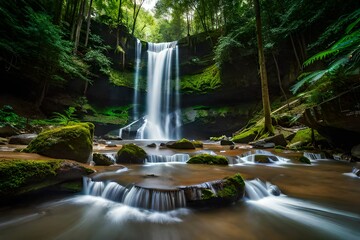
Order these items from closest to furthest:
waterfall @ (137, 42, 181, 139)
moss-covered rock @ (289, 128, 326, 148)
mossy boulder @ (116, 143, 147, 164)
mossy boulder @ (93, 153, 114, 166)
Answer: mossy boulder @ (93, 153, 114, 166) < mossy boulder @ (116, 143, 147, 164) < moss-covered rock @ (289, 128, 326, 148) < waterfall @ (137, 42, 181, 139)

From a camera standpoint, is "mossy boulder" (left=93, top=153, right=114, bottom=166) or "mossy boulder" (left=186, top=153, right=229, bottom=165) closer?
"mossy boulder" (left=93, top=153, right=114, bottom=166)

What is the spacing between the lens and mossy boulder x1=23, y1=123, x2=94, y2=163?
14.9ft

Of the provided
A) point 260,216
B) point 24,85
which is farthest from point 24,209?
point 24,85

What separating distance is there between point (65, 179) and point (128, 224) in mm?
1770

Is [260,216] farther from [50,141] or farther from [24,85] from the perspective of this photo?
[24,85]

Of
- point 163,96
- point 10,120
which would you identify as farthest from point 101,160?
point 163,96

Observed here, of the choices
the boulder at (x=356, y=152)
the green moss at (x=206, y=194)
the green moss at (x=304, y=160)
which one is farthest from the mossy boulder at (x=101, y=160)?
the boulder at (x=356, y=152)

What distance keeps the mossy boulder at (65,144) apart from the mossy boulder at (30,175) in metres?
1.20

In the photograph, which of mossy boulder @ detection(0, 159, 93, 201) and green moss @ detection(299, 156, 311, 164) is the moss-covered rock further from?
mossy boulder @ detection(0, 159, 93, 201)

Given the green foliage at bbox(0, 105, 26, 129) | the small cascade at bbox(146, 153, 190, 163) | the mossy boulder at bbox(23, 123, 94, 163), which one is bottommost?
the small cascade at bbox(146, 153, 190, 163)

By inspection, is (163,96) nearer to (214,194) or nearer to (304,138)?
(304,138)

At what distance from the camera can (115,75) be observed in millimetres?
18734

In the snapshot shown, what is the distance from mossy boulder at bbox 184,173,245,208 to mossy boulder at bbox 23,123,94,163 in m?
3.22

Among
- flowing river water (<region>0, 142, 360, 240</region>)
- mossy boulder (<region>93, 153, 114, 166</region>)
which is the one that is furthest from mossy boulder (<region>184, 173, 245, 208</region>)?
mossy boulder (<region>93, 153, 114, 166</region>)
